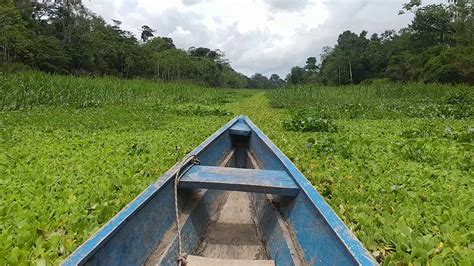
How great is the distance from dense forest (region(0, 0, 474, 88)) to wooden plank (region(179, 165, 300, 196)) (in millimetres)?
19903

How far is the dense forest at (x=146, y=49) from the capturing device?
28.0 meters

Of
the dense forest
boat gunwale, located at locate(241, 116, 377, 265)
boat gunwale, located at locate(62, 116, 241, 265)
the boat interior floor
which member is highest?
the dense forest

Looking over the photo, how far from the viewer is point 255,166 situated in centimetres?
363

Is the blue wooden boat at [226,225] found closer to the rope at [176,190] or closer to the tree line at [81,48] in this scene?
the rope at [176,190]

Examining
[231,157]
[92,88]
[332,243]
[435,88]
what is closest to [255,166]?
[231,157]

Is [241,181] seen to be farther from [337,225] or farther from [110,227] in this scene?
[110,227]

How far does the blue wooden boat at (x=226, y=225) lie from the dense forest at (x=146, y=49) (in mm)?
19817

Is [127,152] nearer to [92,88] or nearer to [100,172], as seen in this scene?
[100,172]

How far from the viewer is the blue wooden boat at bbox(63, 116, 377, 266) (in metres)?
1.54

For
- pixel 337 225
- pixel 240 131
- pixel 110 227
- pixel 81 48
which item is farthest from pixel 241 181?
pixel 81 48

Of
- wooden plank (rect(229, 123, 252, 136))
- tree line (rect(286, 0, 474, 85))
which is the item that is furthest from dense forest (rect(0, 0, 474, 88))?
wooden plank (rect(229, 123, 252, 136))

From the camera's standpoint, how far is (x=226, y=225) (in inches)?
105

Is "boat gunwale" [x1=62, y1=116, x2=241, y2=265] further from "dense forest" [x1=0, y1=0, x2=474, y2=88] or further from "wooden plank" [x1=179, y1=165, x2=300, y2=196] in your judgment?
"dense forest" [x1=0, y1=0, x2=474, y2=88]

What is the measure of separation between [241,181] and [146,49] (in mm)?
50672
